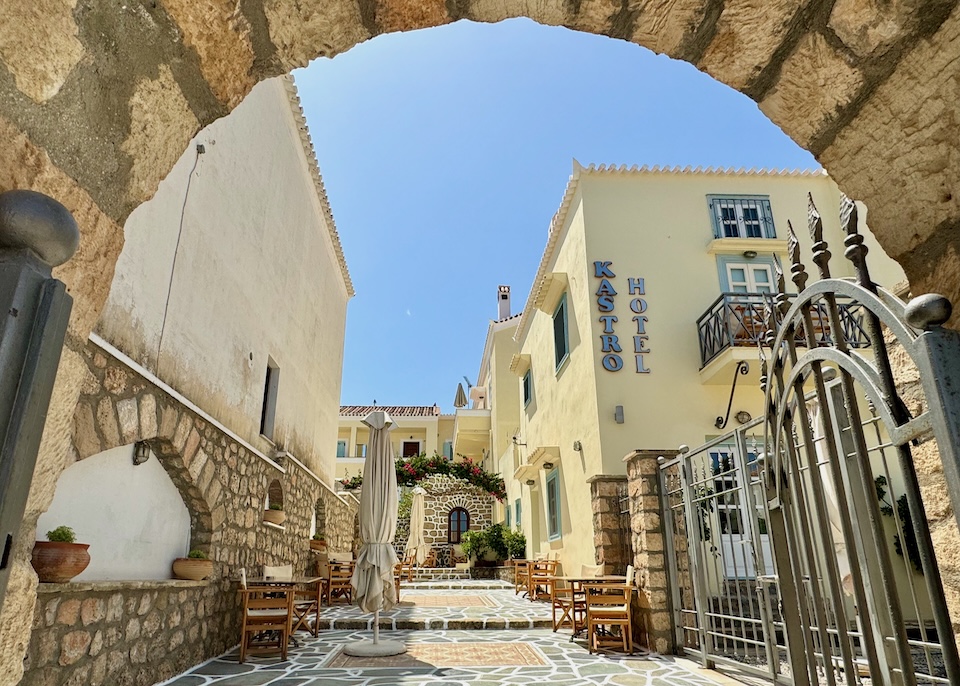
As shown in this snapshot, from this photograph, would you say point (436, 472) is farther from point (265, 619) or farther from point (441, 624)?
point (265, 619)

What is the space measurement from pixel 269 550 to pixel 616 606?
4566 mm

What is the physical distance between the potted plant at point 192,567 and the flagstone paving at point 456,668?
0.81m

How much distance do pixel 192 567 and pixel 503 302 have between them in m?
22.4

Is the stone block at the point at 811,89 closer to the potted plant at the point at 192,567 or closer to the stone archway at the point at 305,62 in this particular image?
the stone archway at the point at 305,62

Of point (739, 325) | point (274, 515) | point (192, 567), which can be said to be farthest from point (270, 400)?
point (739, 325)

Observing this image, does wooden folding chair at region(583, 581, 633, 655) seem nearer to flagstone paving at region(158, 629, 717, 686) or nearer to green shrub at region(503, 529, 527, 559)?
flagstone paving at region(158, 629, 717, 686)

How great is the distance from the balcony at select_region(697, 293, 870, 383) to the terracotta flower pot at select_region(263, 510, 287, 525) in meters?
6.64

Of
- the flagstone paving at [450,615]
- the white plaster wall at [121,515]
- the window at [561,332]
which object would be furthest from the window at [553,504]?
the white plaster wall at [121,515]

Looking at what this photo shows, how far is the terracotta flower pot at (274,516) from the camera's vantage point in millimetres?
8266

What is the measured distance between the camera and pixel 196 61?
1606mm

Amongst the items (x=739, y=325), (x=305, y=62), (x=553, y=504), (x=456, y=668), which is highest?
(x=739, y=325)

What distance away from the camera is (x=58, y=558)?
12.0 feet

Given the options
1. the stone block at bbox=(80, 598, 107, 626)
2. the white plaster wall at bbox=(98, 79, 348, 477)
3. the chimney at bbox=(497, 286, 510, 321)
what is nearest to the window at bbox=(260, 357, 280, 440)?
the white plaster wall at bbox=(98, 79, 348, 477)

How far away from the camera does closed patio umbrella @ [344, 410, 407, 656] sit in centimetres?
669
